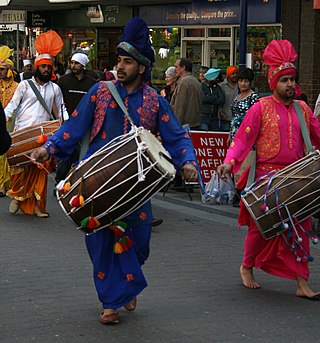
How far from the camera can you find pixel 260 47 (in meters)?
19.1

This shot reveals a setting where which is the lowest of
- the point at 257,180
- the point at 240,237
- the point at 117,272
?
the point at 240,237

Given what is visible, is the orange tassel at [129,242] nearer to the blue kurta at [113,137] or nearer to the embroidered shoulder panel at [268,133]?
the blue kurta at [113,137]

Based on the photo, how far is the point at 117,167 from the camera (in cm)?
593

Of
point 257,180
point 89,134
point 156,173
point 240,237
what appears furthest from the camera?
point 240,237

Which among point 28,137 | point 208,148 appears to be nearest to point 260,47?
point 208,148

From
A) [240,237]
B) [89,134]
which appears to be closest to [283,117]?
[89,134]

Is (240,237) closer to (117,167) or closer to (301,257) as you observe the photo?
(301,257)

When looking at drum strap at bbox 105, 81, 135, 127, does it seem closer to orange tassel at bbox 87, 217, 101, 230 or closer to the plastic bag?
orange tassel at bbox 87, 217, 101, 230

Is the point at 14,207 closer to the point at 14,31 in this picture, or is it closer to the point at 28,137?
the point at 28,137

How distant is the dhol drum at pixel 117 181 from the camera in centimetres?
589

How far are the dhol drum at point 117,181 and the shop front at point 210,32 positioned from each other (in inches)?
501

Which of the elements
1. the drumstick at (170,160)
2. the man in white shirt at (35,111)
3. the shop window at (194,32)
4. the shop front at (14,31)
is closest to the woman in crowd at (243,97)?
the man in white shirt at (35,111)

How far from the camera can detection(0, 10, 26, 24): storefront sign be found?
31.7 m

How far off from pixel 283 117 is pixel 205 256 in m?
2.04
